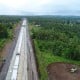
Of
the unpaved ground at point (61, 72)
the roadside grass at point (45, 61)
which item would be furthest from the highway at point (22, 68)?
the unpaved ground at point (61, 72)

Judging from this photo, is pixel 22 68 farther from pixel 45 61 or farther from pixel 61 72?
pixel 45 61

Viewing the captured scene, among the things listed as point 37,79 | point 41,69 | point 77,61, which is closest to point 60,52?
point 77,61

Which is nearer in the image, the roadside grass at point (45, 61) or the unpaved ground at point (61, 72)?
the roadside grass at point (45, 61)

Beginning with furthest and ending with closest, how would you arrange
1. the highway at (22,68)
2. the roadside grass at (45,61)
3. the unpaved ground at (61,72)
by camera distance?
the unpaved ground at (61,72) < the roadside grass at (45,61) < the highway at (22,68)

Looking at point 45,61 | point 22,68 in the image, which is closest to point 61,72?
point 22,68

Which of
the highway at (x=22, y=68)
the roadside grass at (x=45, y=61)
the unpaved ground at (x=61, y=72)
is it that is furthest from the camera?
the unpaved ground at (x=61, y=72)

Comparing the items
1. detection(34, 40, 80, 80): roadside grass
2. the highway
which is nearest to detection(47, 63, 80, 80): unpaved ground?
detection(34, 40, 80, 80): roadside grass

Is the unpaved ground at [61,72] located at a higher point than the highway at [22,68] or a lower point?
lower

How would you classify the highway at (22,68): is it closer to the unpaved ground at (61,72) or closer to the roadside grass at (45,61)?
the roadside grass at (45,61)

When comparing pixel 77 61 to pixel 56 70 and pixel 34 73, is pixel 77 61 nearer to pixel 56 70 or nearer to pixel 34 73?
pixel 56 70
